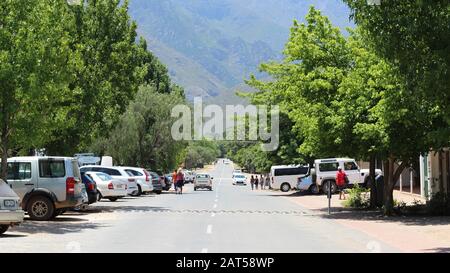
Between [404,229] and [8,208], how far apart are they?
1075cm

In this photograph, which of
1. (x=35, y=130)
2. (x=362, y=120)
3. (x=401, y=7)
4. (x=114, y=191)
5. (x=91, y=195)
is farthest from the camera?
→ (x=114, y=191)

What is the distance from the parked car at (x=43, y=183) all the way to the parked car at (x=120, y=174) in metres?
15.9

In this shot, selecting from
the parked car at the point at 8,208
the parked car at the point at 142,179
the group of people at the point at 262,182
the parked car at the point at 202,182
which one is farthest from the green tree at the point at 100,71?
the group of people at the point at 262,182

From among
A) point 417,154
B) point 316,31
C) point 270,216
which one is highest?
point 316,31

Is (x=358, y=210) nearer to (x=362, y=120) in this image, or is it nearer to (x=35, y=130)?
(x=362, y=120)

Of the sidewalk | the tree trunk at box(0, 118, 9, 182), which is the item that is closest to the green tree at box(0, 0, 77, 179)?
the tree trunk at box(0, 118, 9, 182)

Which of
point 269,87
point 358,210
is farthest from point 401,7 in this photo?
point 269,87

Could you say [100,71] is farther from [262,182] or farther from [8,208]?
[262,182]

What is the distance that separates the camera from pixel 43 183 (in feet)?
72.5

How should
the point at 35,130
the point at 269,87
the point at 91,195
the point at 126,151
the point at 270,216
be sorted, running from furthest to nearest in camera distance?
the point at 126,151, the point at 269,87, the point at 91,195, the point at 270,216, the point at 35,130

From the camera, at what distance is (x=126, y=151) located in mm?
56250

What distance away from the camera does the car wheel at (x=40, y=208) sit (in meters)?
22.3

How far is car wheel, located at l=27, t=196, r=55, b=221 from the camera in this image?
22.3 m

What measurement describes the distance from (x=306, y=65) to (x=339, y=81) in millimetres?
1558
